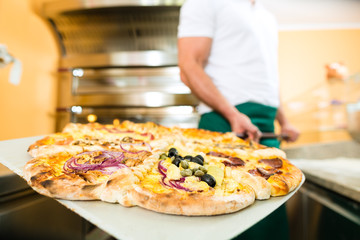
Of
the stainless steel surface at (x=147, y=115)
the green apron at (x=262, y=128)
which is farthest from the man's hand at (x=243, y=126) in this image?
the stainless steel surface at (x=147, y=115)

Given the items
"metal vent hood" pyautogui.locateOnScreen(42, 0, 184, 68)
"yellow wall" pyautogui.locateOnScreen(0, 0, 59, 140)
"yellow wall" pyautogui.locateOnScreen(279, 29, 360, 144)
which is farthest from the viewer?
"yellow wall" pyautogui.locateOnScreen(279, 29, 360, 144)

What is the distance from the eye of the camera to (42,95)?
3168 millimetres

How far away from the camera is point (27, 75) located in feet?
9.73

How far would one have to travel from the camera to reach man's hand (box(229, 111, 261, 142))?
1259mm

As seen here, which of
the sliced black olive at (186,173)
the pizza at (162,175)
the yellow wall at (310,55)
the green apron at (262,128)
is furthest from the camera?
the yellow wall at (310,55)

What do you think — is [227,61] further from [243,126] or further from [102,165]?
[102,165]

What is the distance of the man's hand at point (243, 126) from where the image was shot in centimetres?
126

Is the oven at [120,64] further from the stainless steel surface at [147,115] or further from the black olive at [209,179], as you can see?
the black olive at [209,179]

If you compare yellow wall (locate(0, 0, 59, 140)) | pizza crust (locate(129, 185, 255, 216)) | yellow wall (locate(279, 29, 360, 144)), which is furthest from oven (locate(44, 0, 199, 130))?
yellow wall (locate(279, 29, 360, 144))

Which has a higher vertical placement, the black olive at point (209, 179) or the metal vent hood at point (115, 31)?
the metal vent hood at point (115, 31)

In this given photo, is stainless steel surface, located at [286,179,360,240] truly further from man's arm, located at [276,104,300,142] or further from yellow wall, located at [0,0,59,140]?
yellow wall, located at [0,0,59,140]

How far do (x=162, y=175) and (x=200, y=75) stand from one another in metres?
0.80

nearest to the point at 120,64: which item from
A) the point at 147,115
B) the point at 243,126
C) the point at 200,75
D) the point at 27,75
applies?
the point at 147,115

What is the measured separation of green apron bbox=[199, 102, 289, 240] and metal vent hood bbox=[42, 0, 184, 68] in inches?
68.9
